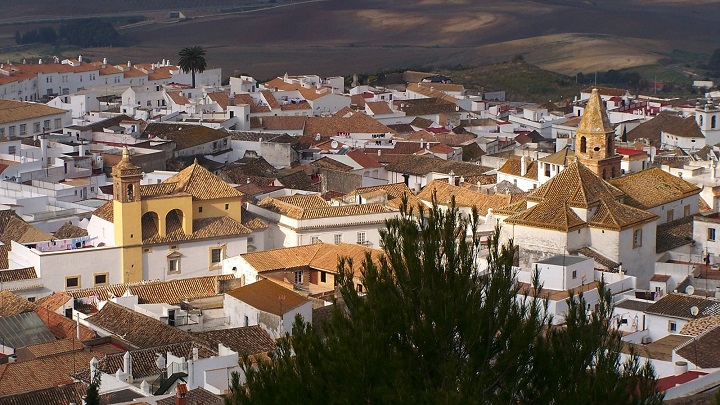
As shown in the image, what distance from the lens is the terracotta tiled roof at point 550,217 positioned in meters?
36.1

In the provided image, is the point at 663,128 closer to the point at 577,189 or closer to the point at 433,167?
the point at 433,167

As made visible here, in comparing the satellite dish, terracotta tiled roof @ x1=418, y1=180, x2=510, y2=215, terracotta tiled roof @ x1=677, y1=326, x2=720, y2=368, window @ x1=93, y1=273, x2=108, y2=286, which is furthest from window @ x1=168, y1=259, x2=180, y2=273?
terracotta tiled roof @ x1=677, y1=326, x2=720, y2=368

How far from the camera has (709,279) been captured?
1405 inches

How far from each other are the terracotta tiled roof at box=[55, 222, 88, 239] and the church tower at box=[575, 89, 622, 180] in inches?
529

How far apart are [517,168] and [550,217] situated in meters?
11.2

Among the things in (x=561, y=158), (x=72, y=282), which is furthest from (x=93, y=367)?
(x=561, y=158)

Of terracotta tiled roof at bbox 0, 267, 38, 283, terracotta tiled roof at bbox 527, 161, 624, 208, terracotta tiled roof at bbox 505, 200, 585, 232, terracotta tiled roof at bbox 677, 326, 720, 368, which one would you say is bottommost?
terracotta tiled roof at bbox 0, 267, 38, 283

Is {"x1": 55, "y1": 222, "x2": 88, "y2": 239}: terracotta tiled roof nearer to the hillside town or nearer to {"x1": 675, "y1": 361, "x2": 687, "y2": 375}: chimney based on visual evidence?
the hillside town

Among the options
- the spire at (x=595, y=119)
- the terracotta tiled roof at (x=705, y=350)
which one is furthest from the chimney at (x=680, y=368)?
the spire at (x=595, y=119)

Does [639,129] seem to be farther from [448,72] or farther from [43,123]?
[448,72]

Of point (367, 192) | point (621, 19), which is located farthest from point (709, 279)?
point (621, 19)

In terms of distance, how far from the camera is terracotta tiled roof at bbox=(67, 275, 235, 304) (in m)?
34.8

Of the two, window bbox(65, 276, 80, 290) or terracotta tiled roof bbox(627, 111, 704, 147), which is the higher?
terracotta tiled roof bbox(627, 111, 704, 147)

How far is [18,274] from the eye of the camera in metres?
36.4
